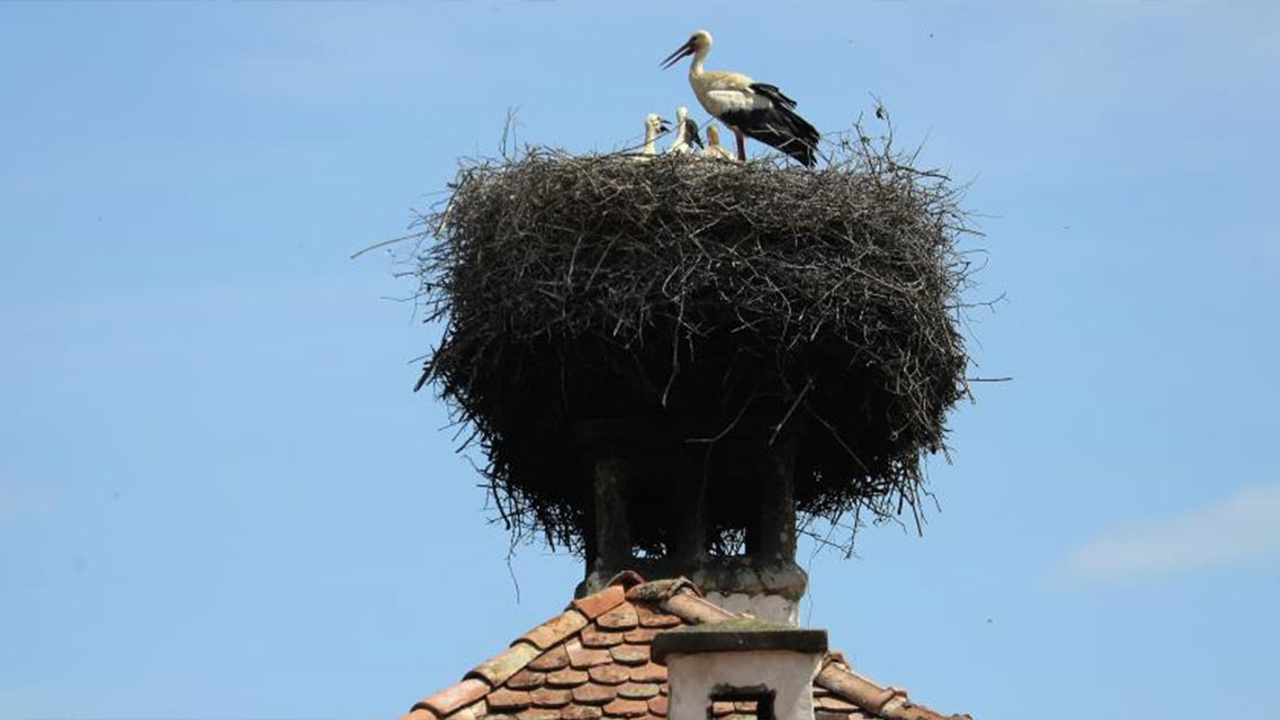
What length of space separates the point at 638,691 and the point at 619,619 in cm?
59

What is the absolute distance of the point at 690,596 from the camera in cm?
1143

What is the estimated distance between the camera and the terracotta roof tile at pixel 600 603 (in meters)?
11.2

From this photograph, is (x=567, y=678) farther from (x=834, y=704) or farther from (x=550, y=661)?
(x=834, y=704)

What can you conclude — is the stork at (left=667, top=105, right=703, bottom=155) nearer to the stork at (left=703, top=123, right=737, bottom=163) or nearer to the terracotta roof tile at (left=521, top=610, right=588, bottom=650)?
the stork at (left=703, top=123, right=737, bottom=163)

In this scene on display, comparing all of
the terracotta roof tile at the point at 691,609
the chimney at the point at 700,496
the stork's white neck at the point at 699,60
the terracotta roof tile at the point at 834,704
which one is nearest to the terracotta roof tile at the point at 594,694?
the terracotta roof tile at the point at 691,609

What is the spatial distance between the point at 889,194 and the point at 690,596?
4.01 m

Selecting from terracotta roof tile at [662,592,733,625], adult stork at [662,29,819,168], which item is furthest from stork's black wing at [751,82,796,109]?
terracotta roof tile at [662,592,733,625]

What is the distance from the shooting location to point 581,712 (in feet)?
34.7

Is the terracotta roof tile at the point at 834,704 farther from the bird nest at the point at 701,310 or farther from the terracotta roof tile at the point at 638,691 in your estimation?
the bird nest at the point at 701,310

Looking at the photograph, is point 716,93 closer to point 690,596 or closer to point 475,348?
point 475,348

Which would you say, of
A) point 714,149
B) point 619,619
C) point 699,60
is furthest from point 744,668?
point 699,60

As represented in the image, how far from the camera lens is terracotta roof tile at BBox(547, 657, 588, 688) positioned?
424 inches

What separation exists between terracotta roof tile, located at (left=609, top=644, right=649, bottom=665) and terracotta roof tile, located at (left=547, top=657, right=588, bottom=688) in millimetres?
153

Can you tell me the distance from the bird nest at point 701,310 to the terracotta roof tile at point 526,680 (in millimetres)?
3136
